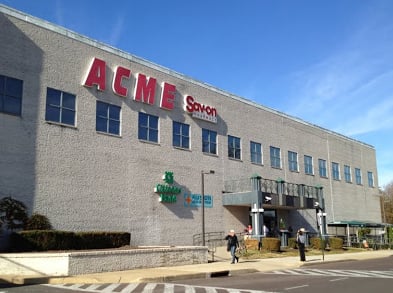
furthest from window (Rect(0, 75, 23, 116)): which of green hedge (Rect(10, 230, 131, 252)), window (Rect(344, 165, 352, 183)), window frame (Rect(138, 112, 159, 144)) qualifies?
window (Rect(344, 165, 352, 183))

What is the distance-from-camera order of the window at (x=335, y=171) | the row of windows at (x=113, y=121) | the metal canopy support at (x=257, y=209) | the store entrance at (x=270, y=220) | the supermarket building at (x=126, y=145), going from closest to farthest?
the row of windows at (x=113, y=121) < the supermarket building at (x=126, y=145) < the metal canopy support at (x=257, y=209) < the store entrance at (x=270, y=220) < the window at (x=335, y=171)

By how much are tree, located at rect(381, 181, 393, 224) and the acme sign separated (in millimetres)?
57472

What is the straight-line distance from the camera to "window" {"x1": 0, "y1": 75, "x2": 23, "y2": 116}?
79.9 feet

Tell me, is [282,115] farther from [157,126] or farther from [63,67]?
[63,67]

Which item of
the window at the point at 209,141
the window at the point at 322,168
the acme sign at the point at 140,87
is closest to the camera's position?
the acme sign at the point at 140,87

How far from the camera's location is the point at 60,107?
26.8 m

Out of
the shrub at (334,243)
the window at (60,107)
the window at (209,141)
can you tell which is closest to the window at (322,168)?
the shrub at (334,243)

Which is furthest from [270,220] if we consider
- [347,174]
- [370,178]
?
[370,178]

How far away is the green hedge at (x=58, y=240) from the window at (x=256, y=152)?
1807 cm

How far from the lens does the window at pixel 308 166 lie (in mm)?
47797

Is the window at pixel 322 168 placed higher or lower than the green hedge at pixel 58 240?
higher

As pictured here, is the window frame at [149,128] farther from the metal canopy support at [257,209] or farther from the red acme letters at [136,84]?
the metal canopy support at [257,209]

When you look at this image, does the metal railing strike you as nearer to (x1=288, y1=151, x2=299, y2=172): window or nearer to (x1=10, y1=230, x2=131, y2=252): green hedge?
(x1=288, y1=151, x2=299, y2=172): window

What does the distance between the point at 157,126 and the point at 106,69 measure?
5.30 metres
